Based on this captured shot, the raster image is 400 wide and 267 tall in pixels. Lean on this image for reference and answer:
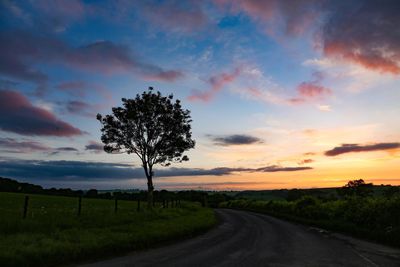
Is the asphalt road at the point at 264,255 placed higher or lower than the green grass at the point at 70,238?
lower

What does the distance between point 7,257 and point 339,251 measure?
13335mm

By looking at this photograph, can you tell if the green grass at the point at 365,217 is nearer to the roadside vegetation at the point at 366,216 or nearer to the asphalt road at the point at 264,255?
the roadside vegetation at the point at 366,216

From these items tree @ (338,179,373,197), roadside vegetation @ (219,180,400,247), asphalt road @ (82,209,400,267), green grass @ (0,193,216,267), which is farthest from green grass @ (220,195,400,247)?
tree @ (338,179,373,197)

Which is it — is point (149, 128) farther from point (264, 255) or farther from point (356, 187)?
point (356, 187)

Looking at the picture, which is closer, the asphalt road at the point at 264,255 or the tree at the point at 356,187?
the asphalt road at the point at 264,255

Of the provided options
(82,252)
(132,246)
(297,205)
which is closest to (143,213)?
(132,246)

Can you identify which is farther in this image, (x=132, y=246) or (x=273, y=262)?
(x=132, y=246)

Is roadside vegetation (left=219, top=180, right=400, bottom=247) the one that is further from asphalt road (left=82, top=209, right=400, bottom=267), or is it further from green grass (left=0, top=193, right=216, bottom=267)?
green grass (left=0, top=193, right=216, bottom=267)

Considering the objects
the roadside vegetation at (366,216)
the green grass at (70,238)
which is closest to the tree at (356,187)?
the roadside vegetation at (366,216)

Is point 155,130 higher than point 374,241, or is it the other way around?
point 155,130

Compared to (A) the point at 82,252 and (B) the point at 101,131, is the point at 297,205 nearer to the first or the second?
(B) the point at 101,131

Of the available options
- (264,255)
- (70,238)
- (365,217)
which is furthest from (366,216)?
(70,238)

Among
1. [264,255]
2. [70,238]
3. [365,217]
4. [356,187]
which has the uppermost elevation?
[356,187]

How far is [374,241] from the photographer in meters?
21.6
